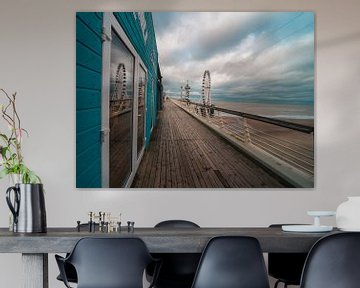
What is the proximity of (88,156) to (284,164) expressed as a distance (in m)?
1.58

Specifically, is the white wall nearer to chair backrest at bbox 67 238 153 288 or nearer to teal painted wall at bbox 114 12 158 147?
teal painted wall at bbox 114 12 158 147

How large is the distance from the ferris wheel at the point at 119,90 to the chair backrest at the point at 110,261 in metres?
2.30

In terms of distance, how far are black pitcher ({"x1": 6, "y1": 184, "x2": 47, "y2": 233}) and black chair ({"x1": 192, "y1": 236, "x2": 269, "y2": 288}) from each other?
2.93ft

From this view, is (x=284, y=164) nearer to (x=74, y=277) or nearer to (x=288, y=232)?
(x=288, y=232)

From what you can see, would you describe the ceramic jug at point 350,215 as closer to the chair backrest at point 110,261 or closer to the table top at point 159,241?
the table top at point 159,241

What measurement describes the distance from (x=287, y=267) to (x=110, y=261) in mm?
1482

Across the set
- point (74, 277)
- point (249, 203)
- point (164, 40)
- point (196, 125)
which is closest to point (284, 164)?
point (249, 203)

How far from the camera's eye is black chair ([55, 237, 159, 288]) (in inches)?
132

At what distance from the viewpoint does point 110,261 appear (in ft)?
11.0

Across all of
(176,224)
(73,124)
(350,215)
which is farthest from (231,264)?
(73,124)

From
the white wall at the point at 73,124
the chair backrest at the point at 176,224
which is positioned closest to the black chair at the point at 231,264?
the chair backrest at the point at 176,224

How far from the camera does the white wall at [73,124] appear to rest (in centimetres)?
545

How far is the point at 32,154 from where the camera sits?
5.45 meters

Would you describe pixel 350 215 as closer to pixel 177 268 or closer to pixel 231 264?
pixel 231 264
